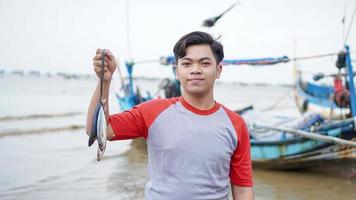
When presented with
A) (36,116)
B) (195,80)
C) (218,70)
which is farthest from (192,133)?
(36,116)

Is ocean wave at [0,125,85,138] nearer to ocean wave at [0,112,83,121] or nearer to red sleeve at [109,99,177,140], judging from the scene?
ocean wave at [0,112,83,121]

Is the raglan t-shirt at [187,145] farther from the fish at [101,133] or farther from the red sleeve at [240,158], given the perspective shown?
the fish at [101,133]

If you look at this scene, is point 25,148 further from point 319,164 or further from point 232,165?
point 232,165

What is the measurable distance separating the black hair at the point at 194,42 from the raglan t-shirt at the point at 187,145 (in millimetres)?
270

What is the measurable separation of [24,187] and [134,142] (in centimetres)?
647

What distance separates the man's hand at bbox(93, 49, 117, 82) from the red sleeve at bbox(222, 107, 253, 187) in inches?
26.3

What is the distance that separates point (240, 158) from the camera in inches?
77.6

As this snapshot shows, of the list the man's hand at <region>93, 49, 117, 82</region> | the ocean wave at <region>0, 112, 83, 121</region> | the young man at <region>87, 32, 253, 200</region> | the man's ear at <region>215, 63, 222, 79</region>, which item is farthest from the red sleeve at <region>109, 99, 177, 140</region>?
the ocean wave at <region>0, 112, 83, 121</region>

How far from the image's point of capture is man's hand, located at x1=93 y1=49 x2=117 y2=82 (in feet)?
5.85

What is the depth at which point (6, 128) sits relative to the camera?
16000 mm

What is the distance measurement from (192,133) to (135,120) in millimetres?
318

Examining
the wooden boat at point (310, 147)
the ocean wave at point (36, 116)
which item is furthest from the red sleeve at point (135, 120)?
the ocean wave at point (36, 116)

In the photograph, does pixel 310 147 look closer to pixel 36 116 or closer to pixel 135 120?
pixel 135 120

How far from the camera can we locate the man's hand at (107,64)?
178cm
